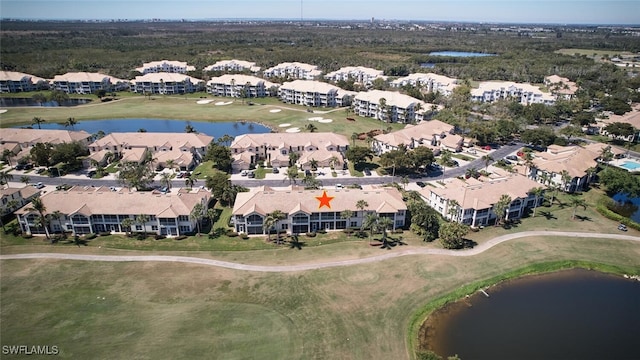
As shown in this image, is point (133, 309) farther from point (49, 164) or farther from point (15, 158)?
point (15, 158)

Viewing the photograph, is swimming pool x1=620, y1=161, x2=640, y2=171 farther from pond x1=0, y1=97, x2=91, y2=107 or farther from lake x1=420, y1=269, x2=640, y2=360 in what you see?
pond x1=0, y1=97, x2=91, y2=107

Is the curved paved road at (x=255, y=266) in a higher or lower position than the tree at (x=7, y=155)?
lower

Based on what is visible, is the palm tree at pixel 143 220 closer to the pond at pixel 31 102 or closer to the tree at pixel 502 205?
the tree at pixel 502 205

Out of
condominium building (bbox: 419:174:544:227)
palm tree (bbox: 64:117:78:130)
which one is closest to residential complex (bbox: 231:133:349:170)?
condominium building (bbox: 419:174:544:227)

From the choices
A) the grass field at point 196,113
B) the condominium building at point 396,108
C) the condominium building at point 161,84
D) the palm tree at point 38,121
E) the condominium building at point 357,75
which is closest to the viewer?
the palm tree at point 38,121

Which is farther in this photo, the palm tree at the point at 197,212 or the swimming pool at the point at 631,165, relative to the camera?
the swimming pool at the point at 631,165

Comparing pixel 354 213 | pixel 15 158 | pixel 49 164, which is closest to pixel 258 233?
pixel 354 213

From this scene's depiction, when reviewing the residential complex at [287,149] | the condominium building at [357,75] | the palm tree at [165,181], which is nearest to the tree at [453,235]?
the residential complex at [287,149]

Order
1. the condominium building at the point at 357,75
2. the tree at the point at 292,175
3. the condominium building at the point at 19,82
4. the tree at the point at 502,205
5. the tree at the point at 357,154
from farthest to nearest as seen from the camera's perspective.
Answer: the condominium building at the point at 357,75 < the condominium building at the point at 19,82 < the tree at the point at 357,154 < the tree at the point at 292,175 < the tree at the point at 502,205
